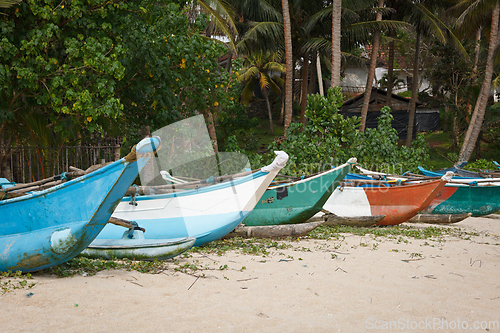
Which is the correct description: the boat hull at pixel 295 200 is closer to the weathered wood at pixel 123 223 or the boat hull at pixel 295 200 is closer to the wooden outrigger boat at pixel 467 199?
the weathered wood at pixel 123 223

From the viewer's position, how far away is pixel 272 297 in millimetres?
4102

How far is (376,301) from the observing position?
4086 millimetres

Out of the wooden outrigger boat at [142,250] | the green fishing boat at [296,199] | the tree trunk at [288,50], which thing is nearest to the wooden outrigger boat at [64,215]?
the wooden outrigger boat at [142,250]

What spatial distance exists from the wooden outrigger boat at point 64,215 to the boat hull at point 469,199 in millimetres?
9298

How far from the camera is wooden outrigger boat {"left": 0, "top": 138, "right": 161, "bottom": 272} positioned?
4043 millimetres

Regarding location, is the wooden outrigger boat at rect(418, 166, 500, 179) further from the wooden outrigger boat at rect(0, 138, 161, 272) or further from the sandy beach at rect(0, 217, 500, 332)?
the wooden outrigger boat at rect(0, 138, 161, 272)

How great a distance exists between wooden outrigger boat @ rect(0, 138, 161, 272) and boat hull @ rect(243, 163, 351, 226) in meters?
4.22

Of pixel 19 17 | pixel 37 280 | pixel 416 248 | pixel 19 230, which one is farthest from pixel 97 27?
pixel 416 248

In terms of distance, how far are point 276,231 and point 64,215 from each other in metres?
3.77

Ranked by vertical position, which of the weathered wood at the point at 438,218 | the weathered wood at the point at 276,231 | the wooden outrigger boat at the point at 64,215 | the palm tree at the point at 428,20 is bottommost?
the weathered wood at the point at 438,218

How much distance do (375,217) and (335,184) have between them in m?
1.48

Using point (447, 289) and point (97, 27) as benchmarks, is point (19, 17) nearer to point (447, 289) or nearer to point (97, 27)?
point (97, 27)

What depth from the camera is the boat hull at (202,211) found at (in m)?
6.29

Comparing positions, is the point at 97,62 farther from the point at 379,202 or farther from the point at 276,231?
the point at 379,202
